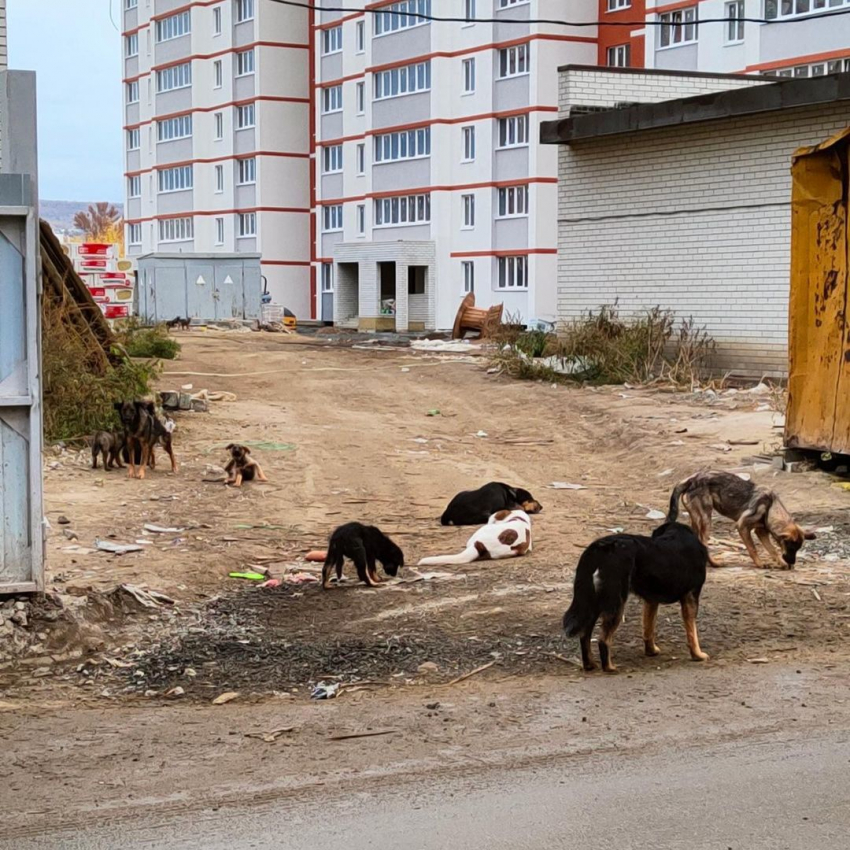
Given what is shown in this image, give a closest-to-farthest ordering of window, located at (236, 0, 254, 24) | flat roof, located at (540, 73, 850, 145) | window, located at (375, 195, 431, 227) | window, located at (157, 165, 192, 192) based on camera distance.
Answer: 1. flat roof, located at (540, 73, 850, 145)
2. window, located at (375, 195, 431, 227)
3. window, located at (236, 0, 254, 24)
4. window, located at (157, 165, 192, 192)

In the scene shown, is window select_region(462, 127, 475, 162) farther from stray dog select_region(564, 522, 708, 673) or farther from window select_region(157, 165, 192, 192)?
stray dog select_region(564, 522, 708, 673)

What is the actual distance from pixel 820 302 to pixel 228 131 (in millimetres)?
60551

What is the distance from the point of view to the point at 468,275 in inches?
2149

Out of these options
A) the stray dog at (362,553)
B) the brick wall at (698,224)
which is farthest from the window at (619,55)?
the stray dog at (362,553)

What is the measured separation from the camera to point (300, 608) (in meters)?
9.12

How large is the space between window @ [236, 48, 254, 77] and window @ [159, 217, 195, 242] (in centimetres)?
876

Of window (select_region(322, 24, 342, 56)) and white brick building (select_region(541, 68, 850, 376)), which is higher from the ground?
window (select_region(322, 24, 342, 56))

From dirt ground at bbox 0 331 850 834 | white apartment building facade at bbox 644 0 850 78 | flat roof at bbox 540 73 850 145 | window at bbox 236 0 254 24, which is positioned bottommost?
dirt ground at bbox 0 331 850 834

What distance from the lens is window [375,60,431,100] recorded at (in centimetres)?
5653

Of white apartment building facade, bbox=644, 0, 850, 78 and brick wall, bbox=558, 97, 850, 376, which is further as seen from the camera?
white apartment building facade, bbox=644, 0, 850, 78

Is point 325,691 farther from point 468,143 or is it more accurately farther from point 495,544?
point 468,143

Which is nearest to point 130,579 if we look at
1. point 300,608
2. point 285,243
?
point 300,608

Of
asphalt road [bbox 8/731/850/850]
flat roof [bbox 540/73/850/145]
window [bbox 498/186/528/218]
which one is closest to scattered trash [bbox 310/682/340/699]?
asphalt road [bbox 8/731/850/850]

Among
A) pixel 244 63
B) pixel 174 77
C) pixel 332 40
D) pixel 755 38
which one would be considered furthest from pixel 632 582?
pixel 174 77
